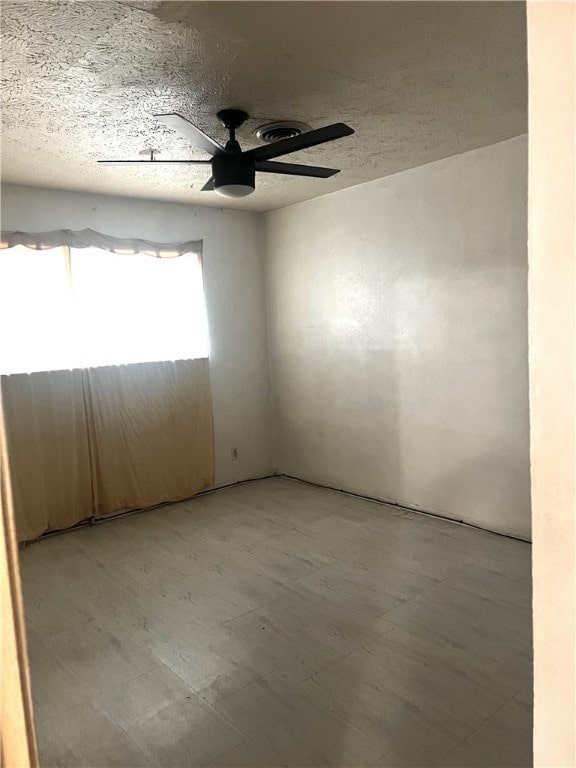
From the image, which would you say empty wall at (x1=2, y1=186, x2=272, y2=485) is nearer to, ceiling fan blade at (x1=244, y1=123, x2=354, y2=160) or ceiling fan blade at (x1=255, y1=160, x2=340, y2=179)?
ceiling fan blade at (x1=255, y1=160, x2=340, y2=179)

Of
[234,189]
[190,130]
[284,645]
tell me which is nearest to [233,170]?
[234,189]

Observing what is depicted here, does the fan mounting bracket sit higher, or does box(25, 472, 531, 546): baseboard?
the fan mounting bracket

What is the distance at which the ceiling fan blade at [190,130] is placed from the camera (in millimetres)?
2119

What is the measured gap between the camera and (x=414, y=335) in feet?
13.5

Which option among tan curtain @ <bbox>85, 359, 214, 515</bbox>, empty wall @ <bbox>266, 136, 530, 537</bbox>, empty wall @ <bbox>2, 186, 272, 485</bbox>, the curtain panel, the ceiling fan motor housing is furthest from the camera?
empty wall @ <bbox>2, 186, 272, 485</bbox>

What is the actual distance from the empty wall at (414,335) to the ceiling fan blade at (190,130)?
6.45ft

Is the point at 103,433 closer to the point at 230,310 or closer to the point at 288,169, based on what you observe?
the point at 230,310

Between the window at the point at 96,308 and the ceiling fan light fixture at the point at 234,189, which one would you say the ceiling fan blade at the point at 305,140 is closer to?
the ceiling fan light fixture at the point at 234,189

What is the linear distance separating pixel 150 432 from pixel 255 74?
9.96 ft

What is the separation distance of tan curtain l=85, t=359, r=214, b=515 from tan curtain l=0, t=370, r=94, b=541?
0.12 m

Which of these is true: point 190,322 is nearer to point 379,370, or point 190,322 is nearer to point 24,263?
point 24,263

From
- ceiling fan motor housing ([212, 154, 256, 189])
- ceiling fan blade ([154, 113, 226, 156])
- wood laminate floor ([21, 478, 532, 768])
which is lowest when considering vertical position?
wood laminate floor ([21, 478, 532, 768])

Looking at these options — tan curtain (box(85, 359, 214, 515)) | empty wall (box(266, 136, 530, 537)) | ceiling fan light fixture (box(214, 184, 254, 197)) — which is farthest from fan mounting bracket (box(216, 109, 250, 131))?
tan curtain (box(85, 359, 214, 515))

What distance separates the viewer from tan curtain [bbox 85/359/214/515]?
4324 millimetres
